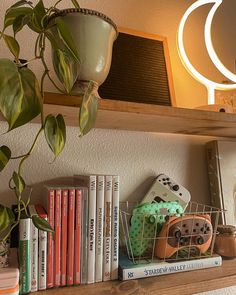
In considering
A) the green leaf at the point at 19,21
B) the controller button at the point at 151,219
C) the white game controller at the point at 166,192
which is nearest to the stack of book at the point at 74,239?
the controller button at the point at 151,219

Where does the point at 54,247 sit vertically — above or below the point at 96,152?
below

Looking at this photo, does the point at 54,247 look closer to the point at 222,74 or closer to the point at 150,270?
the point at 150,270

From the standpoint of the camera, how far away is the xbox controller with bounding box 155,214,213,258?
689mm

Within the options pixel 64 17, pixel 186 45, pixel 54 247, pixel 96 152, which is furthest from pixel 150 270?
pixel 186 45

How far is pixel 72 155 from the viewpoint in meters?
0.79

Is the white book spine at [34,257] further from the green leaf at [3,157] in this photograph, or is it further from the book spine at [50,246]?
the green leaf at [3,157]

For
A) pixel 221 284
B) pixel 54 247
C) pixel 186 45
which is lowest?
pixel 221 284

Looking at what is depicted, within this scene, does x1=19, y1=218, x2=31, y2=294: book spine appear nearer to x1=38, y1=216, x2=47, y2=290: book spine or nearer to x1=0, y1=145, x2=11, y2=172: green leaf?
x1=38, y1=216, x2=47, y2=290: book spine

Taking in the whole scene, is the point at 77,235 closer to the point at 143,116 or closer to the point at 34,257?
the point at 34,257

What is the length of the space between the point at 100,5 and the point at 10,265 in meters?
0.74

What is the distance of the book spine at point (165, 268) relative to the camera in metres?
0.64

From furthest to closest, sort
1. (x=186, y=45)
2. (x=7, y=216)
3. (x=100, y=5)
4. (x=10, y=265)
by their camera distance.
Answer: (x=186, y=45) → (x=100, y=5) → (x=10, y=265) → (x=7, y=216)

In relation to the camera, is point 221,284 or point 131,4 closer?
point 221,284

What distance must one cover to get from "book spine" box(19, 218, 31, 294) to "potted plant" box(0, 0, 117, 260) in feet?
0.24
